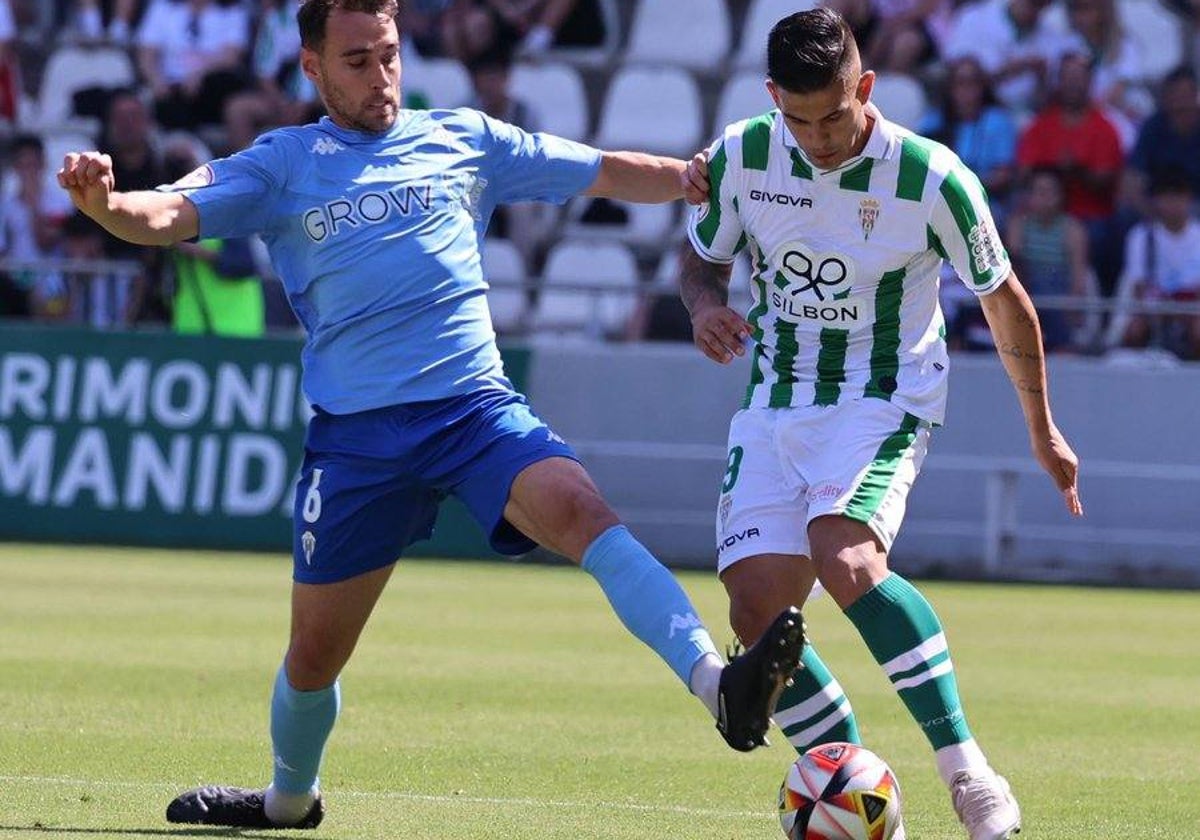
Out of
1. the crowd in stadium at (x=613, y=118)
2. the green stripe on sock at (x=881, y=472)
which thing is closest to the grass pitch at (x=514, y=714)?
the green stripe on sock at (x=881, y=472)

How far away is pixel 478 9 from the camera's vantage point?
22422 millimetres

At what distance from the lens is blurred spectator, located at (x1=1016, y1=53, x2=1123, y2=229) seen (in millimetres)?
19188

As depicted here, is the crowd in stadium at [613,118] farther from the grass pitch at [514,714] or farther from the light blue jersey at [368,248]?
the light blue jersey at [368,248]

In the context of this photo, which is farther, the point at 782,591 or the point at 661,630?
the point at 782,591

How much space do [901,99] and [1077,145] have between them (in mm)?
2128

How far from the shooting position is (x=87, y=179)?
610cm

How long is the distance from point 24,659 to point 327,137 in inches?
212

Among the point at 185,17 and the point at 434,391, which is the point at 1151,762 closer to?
the point at 434,391

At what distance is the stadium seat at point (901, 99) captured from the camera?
21.0 m

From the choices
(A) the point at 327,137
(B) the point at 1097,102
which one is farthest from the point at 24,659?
(B) the point at 1097,102

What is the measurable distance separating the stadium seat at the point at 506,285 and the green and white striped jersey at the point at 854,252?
36.1 feet

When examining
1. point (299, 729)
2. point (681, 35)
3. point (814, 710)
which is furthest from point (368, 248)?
point (681, 35)

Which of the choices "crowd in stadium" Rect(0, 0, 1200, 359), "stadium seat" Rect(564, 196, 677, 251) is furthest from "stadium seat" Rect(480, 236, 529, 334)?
"stadium seat" Rect(564, 196, 677, 251)

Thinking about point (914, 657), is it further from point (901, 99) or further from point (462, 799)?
point (901, 99)
